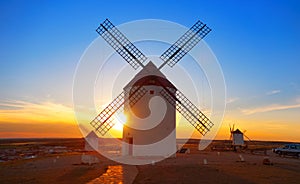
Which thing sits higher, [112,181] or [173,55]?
[173,55]

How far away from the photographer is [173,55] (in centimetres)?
2864

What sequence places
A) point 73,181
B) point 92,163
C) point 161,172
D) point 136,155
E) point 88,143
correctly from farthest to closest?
point 88,143 < point 136,155 < point 92,163 < point 161,172 < point 73,181

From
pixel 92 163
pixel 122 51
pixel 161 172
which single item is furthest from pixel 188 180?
pixel 122 51

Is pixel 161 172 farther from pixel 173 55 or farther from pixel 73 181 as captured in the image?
pixel 173 55

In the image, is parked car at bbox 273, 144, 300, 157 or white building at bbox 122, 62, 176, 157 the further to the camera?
parked car at bbox 273, 144, 300, 157

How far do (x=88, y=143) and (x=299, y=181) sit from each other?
3207cm

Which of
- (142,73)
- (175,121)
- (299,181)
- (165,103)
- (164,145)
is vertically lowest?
(299,181)

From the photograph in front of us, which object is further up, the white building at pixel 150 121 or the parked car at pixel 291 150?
the white building at pixel 150 121

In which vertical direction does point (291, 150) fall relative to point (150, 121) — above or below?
below

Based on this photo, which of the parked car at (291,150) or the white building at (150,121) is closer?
the white building at (150,121)

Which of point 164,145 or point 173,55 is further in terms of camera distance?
point 173,55

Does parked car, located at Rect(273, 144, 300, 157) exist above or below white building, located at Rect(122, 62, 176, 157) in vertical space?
below

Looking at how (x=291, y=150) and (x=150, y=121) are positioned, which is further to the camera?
(x=291, y=150)

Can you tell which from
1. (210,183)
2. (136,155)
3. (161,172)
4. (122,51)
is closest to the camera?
(210,183)
